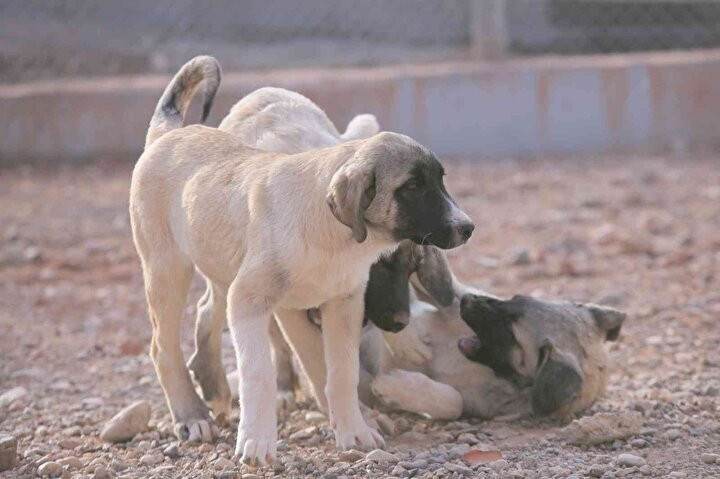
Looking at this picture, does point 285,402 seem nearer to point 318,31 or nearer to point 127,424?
point 127,424

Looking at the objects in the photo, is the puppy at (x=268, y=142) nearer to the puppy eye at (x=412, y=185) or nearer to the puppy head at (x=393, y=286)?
the puppy head at (x=393, y=286)

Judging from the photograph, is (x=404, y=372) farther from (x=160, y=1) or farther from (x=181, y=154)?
(x=160, y=1)

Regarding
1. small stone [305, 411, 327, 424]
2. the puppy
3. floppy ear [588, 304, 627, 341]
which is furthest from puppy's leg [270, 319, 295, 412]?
floppy ear [588, 304, 627, 341]

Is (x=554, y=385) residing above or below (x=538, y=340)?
below

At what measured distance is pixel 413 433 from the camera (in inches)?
208

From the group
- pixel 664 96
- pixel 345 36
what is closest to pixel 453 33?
pixel 345 36

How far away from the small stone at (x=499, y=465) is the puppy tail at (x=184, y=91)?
2.12 m

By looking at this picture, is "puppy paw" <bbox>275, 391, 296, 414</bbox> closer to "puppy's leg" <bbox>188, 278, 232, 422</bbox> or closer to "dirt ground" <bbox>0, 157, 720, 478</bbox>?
"dirt ground" <bbox>0, 157, 720, 478</bbox>

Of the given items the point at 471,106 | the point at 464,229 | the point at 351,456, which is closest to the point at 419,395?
the point at 351,456

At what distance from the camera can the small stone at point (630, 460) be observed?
15.4ft

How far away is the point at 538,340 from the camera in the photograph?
5.51 meters

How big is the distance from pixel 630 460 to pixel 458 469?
2.07ft

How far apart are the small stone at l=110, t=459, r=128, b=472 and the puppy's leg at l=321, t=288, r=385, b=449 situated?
81 centimetres

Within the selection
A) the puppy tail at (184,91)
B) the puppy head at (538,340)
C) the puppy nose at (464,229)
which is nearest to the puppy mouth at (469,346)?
the puppy head at (538,340)
